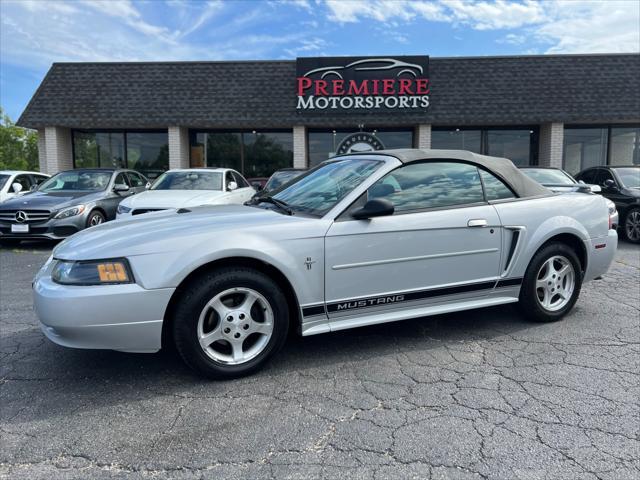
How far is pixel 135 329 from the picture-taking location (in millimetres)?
2904

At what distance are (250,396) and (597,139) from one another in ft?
56.9

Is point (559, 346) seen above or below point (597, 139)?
below

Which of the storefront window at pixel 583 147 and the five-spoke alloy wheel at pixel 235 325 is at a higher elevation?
the storefront window at pixel 583 147

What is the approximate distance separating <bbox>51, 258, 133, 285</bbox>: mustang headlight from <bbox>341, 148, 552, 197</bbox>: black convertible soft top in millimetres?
2149

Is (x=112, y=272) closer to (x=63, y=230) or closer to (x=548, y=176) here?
(x=63, y=230)

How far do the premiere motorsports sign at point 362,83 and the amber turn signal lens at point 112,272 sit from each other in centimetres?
1257

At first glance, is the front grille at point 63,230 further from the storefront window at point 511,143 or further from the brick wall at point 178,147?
the storefront window at point 511,143

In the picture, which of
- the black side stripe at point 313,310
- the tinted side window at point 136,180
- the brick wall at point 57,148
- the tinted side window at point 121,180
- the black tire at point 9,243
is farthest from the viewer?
the brick wall at point 57,148

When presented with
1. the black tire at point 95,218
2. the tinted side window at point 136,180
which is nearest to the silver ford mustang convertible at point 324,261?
the black tire at point 95,218

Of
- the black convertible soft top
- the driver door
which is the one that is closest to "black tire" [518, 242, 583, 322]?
the driver door

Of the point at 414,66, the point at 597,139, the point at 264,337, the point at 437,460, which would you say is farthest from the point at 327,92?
the point at 437,460

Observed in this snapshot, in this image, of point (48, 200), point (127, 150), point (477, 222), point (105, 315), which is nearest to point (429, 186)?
point (477, 222)

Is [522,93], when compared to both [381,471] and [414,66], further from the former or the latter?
[381,471]

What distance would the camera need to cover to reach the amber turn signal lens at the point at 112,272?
289 cm
